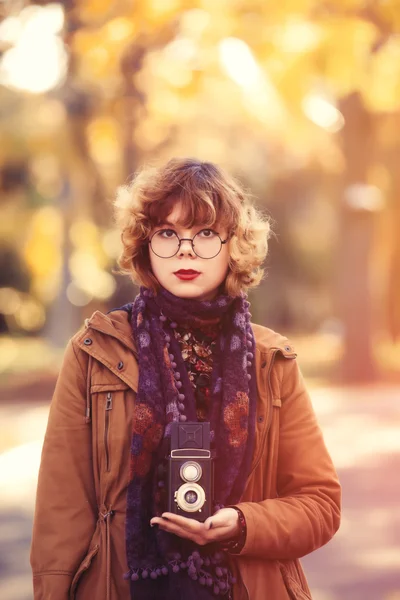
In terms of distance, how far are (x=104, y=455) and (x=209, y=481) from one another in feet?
1.03

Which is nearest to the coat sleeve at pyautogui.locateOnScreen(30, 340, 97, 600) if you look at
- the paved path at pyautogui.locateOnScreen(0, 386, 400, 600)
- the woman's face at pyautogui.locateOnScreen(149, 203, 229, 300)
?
the woman's face at pyautogui.locateOnScreen(149, 203, 229, 300)

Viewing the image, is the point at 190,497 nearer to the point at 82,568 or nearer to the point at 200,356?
the point at 82,568

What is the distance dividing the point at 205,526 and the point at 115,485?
1.00 ft

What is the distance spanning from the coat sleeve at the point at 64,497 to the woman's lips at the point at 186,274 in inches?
16.3

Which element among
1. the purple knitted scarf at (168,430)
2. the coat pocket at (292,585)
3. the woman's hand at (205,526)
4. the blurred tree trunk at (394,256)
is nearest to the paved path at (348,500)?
the coat pocket at (292,585)

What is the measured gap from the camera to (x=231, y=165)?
21594mm

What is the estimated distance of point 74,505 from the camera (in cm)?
261

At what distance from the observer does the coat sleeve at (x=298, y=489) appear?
2.66 metres

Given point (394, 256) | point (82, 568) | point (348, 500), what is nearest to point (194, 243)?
point (82, 568)

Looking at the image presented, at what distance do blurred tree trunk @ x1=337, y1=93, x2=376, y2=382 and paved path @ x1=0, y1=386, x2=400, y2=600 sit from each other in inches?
68.4

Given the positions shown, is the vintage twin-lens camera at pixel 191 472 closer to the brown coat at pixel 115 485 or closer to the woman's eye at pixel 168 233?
the brown coat at pixel 115 485

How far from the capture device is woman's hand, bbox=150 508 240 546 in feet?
8.07

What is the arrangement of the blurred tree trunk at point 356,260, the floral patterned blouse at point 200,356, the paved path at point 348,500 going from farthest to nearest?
the blurred tree trunk at point 356,260, the paved path at point 348,500, the floral patterned blouse at point 200,356

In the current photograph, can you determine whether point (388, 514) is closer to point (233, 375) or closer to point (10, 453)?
point (10, 453)
